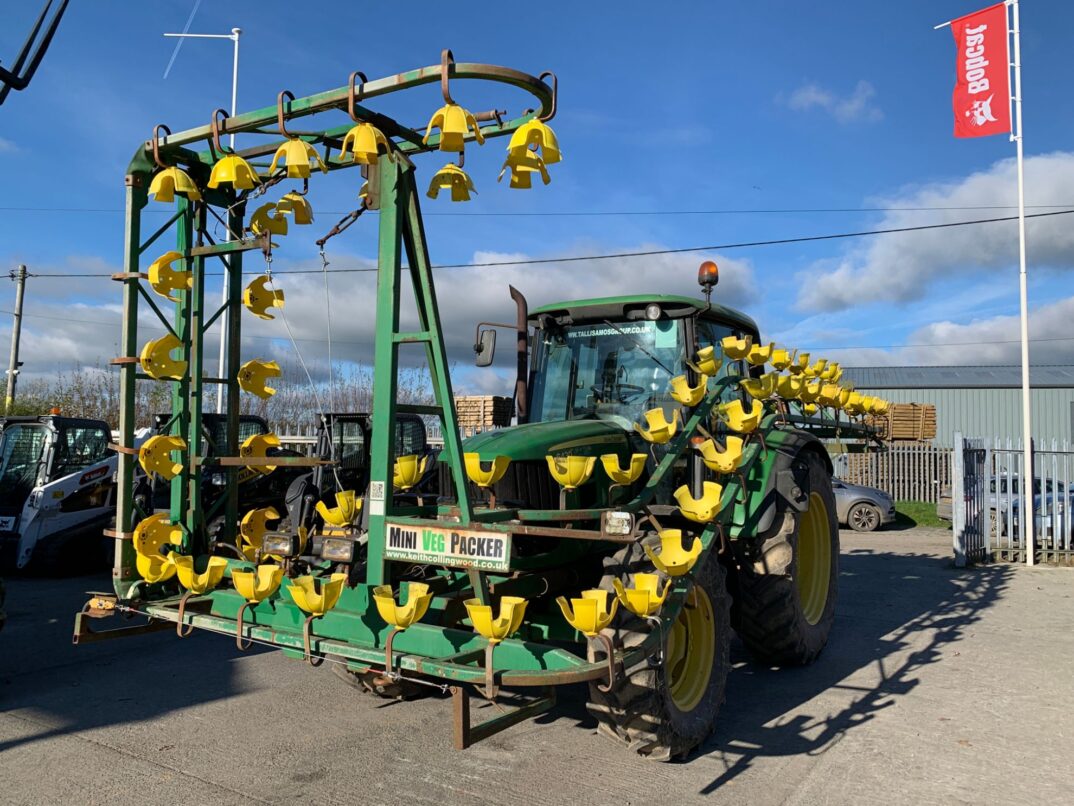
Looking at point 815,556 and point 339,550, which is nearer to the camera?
point 339,550

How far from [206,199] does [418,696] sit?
3380 millimetres

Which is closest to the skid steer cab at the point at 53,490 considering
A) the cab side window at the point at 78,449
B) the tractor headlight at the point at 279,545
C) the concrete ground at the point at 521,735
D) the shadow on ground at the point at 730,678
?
the cab side window at the point at 78,449

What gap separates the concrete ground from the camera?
12.2ft

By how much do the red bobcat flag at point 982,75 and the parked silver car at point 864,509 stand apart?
6.82m

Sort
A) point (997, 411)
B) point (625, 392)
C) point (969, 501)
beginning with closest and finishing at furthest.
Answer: point (625, 392) → point (969, 501) → point (997, 411)

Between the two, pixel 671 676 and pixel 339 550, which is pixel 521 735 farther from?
pixel 339 550

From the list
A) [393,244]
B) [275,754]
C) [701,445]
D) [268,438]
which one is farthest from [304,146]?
[275,754]

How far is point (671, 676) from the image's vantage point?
13.6 ft

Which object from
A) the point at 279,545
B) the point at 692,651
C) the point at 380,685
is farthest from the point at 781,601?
the point at 279,545

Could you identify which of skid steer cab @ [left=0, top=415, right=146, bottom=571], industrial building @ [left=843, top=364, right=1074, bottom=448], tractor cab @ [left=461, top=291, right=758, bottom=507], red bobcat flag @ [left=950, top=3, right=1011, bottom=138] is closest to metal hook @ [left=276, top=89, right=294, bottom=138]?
tractor cab @ [left=461, top=291, right=758, bottom=507]

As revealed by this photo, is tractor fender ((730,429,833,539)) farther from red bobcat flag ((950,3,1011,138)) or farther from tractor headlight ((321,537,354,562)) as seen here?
red bobcat flag ((950,3,1011,138))

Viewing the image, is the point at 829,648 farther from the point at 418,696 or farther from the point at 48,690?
the point at 48,690

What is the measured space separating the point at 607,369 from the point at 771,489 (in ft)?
4.38

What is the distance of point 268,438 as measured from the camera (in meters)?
5.24
